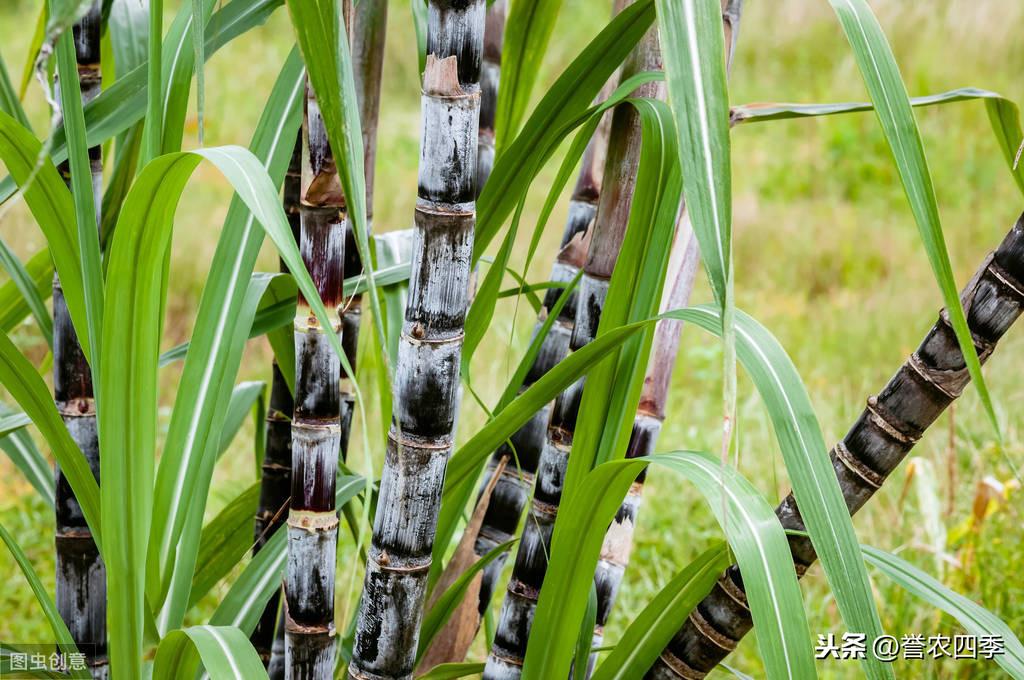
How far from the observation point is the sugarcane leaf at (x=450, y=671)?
57 centimetres

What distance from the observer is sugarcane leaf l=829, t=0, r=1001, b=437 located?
0.36 meters

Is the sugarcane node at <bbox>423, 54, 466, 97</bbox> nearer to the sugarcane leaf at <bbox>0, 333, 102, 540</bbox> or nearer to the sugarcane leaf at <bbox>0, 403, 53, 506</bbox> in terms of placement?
the sugarcane leaf at <bbox>0, 333, 102, 540</bbox>

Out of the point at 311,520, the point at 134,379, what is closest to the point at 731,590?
the point at 311,520

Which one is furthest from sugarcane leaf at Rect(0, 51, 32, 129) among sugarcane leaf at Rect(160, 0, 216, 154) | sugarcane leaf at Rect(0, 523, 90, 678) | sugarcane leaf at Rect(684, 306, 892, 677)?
sugarcane leaf at Rect(684, 306, 892, 677)

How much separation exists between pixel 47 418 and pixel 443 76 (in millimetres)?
281

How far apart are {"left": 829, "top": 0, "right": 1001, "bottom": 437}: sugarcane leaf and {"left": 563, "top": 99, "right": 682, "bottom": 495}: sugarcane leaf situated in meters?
0.11

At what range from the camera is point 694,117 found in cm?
28

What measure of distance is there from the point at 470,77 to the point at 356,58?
0.65 feet

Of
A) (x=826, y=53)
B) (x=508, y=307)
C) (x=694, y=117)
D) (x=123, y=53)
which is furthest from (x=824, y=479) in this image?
(x=826, y=53)

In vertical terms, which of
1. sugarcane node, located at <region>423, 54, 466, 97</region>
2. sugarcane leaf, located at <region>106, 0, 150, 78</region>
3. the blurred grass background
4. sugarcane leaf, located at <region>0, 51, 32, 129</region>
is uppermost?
sugarcane leaf, located at <region>106, 0, 150, 78</region>

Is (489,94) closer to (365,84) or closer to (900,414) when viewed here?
(365,84)

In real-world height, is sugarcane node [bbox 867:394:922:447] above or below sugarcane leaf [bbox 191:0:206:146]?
below

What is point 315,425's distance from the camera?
0.47 m

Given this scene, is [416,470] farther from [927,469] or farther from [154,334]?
[927,469]
